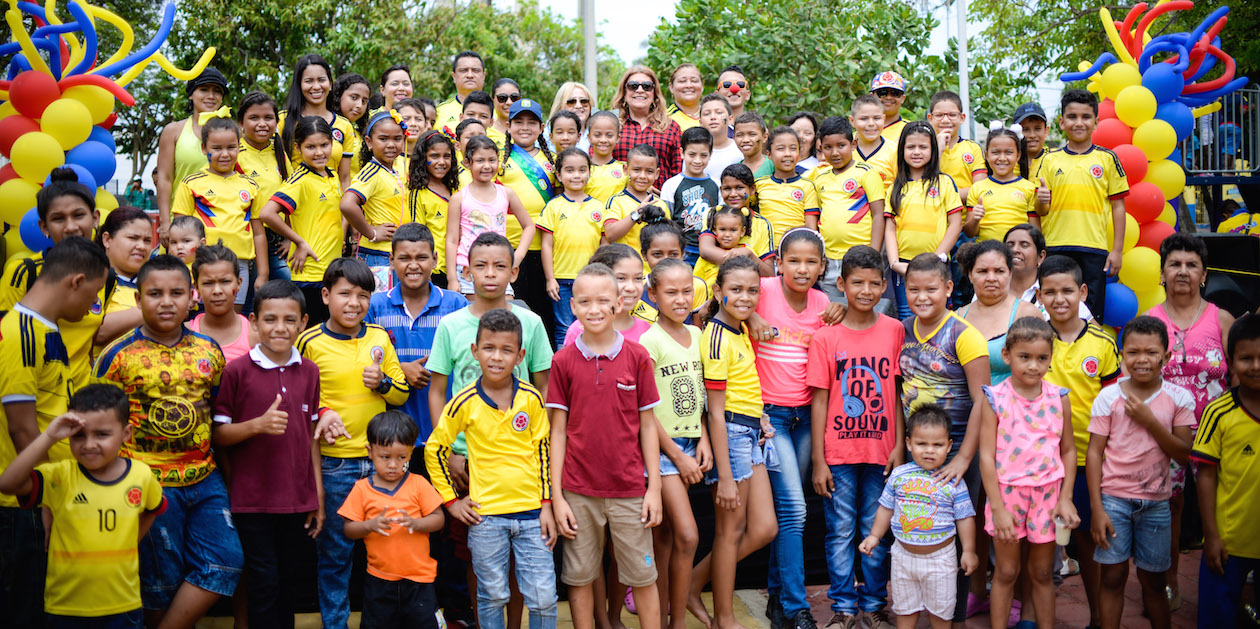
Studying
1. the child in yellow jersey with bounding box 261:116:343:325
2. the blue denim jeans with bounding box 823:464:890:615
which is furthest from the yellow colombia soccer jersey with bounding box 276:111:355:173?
the blue denim jeans with bounding box 823:464:890:615

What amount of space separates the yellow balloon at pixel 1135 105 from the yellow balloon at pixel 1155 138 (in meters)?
0.04

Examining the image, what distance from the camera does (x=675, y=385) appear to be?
168 inches

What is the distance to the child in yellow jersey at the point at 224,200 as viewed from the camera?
5648 millimetres

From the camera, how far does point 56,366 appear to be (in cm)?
375

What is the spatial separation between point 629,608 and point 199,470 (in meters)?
2.09

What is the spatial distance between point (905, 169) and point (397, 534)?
12.6ft

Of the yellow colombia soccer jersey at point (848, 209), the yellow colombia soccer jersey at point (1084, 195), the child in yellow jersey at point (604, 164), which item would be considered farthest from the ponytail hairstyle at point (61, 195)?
the yellow colombia soccer jersey at point (1084, 195)

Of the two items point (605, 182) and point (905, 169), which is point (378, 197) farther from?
point (905, 169)

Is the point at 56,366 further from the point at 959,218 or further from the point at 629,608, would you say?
the point at 959,218

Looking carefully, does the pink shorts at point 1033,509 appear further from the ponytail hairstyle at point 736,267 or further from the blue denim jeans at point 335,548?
the blue denim jeans at point 335,548

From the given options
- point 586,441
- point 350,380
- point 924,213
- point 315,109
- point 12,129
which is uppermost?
point 315,109

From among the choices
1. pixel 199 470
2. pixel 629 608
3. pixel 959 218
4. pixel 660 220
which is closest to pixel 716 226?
pixel 660 220

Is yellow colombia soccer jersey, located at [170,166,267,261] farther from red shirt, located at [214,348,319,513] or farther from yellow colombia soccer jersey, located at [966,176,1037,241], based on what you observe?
yellow colombia soccer jersey, located at [966,176,1037,241]

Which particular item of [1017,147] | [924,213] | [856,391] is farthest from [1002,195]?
Answer: [856,391]
